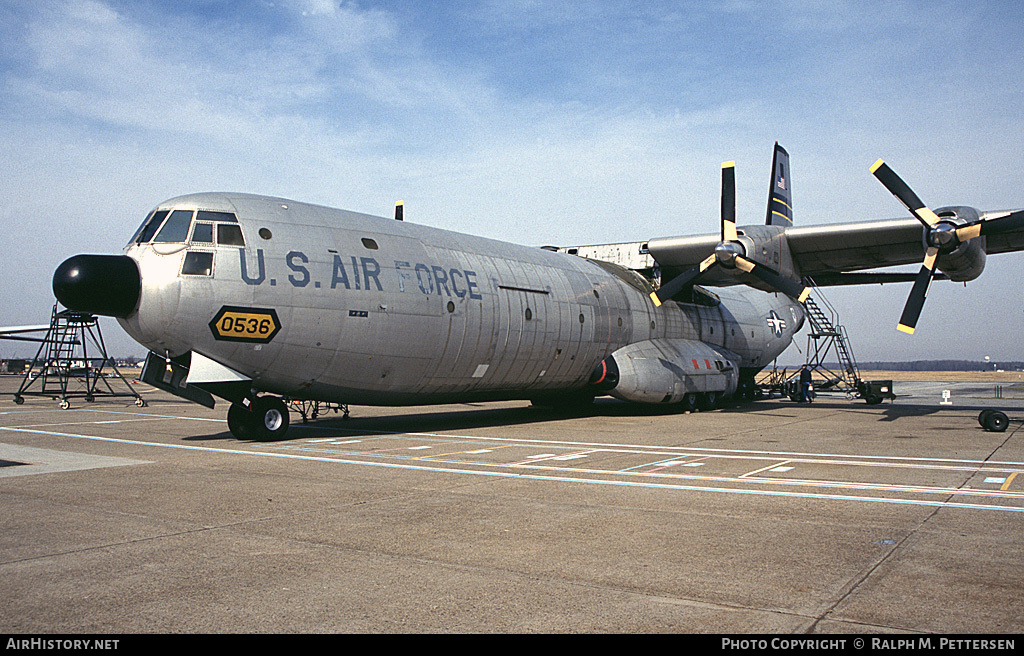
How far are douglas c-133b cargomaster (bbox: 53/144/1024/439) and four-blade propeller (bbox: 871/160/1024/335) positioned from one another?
43 mm

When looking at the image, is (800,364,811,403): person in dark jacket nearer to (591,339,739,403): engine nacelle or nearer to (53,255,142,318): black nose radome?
(591,339,739,403): engine nacelle

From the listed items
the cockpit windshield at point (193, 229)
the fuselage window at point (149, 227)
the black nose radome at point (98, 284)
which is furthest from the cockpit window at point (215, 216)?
the black nose radome at point (98, 284)

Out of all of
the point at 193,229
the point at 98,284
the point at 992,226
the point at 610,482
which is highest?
the point at 992,226

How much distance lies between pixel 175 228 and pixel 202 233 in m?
0.52

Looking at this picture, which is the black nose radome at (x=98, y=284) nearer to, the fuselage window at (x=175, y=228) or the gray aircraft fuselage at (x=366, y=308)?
the gray aircraft fuselage at (x=366, y=308)

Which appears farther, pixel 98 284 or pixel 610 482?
pixel 98 284

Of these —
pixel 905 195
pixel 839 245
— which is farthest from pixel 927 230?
pixel 839 245

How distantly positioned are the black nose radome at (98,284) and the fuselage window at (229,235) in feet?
5.01

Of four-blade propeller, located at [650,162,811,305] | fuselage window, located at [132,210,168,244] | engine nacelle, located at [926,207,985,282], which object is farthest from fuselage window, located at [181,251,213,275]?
engine nacelle, located at [926,207,985,282]

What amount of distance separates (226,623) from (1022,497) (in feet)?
26.8

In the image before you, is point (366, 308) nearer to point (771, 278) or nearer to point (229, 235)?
point (229, 235)

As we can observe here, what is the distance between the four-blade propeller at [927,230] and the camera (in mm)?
17625

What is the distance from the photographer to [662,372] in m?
21.8

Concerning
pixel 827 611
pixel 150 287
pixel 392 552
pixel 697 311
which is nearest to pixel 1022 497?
pixel 827 611
